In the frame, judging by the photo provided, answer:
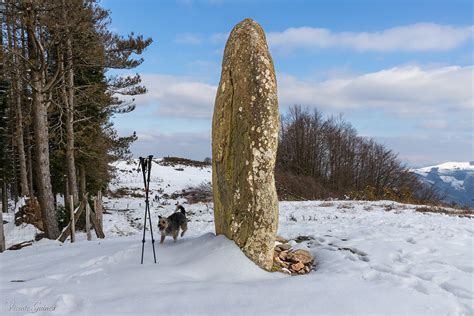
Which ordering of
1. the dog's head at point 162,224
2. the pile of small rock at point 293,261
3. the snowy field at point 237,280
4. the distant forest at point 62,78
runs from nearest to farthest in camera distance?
the snowy field at point 237,280
the pile of small rock at point 293,261
the dog's head at point 162,224
the distant forest at point 62,78

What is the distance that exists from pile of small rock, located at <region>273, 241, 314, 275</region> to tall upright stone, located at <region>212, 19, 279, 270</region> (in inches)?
19.5

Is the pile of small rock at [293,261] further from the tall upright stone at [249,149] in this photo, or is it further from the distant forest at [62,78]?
the distant forest at [62,78]

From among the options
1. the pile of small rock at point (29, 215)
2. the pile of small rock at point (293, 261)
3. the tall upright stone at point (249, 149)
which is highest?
the tall upright stone at point (249, 149)

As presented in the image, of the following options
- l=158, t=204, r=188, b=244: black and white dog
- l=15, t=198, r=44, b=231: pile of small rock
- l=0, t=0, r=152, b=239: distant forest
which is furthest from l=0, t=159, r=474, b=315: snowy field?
l=15, t=198, r=44, b=231: pile of small rock

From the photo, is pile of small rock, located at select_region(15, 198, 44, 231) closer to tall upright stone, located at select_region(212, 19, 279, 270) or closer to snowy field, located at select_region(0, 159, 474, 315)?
snowy field, located at select_region(0, 159, 474, 315)

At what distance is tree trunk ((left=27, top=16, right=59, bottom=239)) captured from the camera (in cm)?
982

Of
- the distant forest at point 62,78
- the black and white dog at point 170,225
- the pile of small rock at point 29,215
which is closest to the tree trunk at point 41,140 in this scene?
the distant forest at point 62,78

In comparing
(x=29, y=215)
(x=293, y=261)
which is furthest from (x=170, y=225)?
(x=29, y=215)

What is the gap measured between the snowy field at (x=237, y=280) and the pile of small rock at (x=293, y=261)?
279mm

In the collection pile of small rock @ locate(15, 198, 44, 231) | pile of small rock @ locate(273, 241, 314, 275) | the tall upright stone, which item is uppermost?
the tall upright stone

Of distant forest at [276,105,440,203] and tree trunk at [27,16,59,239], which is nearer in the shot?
tree trunk at [27,16,59,239]

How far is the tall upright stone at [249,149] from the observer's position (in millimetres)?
5977

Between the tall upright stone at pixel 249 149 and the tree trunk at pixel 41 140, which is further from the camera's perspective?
the tree trunk at pixel 41 140

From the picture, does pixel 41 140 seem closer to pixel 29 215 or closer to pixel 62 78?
pixel 62 78
